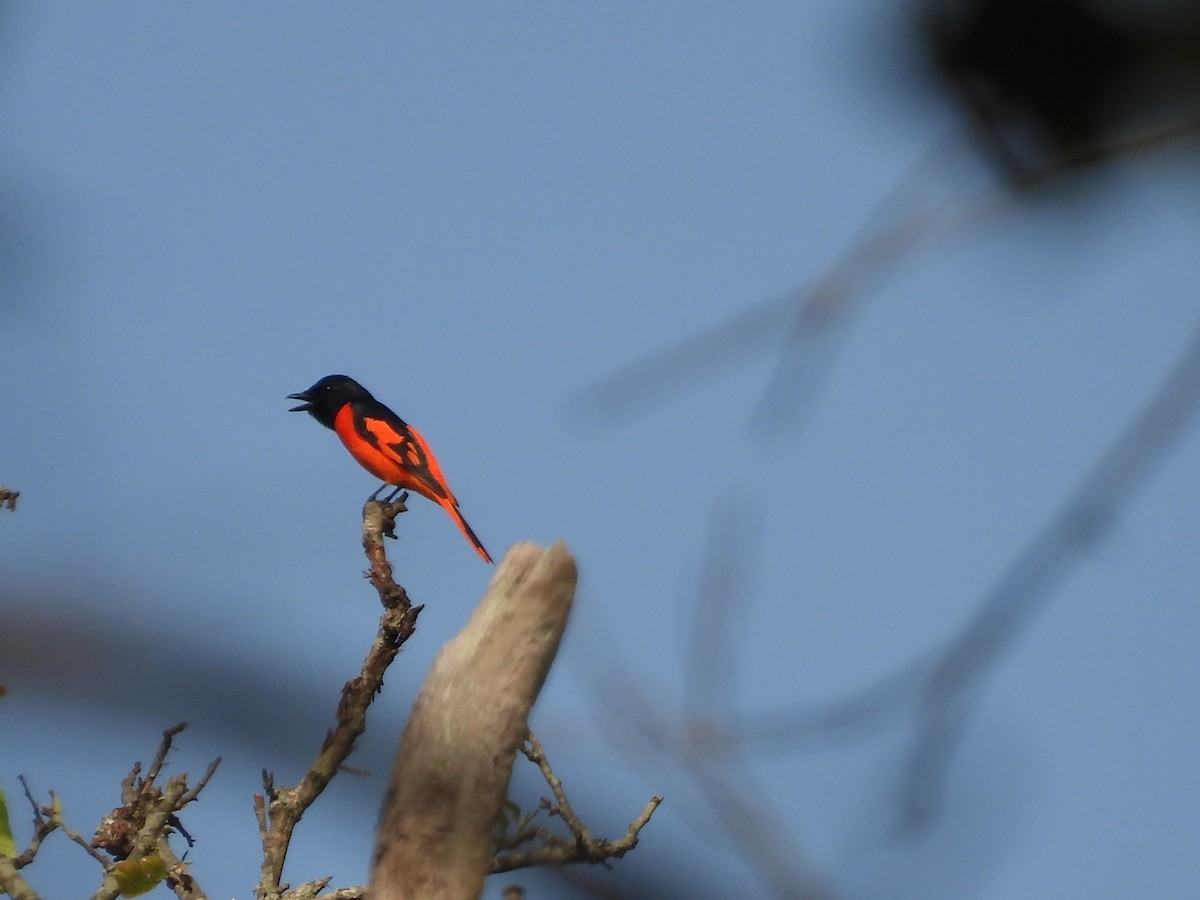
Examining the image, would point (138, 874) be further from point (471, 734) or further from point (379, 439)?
point (379, 439)

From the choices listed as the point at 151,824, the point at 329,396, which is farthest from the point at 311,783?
the point at 329,396

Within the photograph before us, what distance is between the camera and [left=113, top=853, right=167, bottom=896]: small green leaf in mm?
2256

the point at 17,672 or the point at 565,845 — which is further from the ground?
the point at 565,845

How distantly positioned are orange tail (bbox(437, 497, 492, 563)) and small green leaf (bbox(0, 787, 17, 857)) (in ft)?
13.4

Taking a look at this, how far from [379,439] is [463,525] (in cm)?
74

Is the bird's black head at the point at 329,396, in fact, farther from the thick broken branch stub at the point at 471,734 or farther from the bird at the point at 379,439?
the thick broken branch stub at the point at 471,734

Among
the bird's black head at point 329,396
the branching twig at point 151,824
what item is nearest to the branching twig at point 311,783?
the branching twig at point 151,824

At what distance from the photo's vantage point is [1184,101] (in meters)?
1.18

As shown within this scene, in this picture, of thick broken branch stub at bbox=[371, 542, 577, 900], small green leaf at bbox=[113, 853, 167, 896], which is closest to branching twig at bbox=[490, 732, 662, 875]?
thick broken branch stub at bbox=[371, 542, 577, 900]

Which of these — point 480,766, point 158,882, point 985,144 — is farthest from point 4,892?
point 985,144

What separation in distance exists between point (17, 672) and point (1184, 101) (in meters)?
1.11

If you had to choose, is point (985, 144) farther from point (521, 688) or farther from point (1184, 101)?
point (521, 688)

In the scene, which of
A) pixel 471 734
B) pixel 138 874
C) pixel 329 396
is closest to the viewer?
pixel 471 734

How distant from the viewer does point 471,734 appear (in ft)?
6.94
